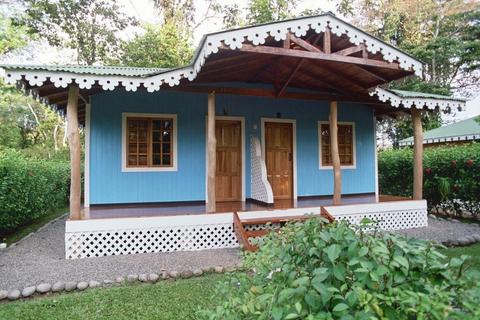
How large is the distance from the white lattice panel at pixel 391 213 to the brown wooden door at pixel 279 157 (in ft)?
5.68

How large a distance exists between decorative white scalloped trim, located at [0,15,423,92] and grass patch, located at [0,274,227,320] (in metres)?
3.14

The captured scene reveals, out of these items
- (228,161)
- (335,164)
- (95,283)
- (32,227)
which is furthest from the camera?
(32,227)

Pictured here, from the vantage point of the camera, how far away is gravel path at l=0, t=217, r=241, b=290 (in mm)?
4500

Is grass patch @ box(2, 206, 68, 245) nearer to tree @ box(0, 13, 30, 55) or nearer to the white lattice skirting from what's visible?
the white lattice skirting

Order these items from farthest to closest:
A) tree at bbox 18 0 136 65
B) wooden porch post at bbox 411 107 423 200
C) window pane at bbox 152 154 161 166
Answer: tree at bbox 18 0 136 65 < wooden porch post at bbox 411 107 423 200 < window pane at bbox 152 154 161 166

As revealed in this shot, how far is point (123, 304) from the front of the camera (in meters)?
3.71

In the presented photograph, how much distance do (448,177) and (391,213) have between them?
8.80 feet

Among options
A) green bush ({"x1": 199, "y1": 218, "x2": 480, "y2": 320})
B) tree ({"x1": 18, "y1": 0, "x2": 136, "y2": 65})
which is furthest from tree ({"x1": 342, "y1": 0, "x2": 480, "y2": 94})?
green bush ({"x1": 199, "y1": 218, "x2": 480, "y2": 320})

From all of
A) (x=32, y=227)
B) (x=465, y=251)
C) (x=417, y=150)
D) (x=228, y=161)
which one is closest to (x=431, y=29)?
(x=417, y=150)

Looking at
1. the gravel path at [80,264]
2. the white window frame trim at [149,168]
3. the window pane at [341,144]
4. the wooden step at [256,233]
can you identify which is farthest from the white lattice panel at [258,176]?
the window pane at [341,144]

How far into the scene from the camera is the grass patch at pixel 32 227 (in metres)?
7.14

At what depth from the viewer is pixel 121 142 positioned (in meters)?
7.04

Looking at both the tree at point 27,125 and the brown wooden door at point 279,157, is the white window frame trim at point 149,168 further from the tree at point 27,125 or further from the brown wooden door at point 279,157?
the tree at point 27,125

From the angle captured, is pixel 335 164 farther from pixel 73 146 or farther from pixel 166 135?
pixel 73 146
